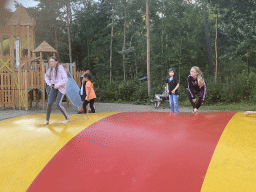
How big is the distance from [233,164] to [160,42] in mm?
20875

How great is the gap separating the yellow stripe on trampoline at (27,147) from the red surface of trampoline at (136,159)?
0.11 m

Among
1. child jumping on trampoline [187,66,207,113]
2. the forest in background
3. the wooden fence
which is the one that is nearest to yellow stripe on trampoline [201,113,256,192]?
child jumping on trampoline [187,66,207,113]

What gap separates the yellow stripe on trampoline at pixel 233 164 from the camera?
6.36 ft

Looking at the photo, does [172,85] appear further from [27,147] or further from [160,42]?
[160,42]

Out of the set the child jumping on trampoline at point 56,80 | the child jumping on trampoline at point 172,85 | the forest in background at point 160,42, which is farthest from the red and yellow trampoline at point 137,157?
the forest in background at point 160,42

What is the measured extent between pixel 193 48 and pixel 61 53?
14555 millimetres

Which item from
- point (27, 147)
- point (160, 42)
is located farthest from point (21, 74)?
point (160, 42)

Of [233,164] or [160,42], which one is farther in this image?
[160,42]

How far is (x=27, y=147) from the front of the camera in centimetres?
275

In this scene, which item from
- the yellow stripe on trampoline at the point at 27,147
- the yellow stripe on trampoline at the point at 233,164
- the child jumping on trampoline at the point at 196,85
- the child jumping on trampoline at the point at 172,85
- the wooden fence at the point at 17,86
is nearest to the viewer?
the yellow stripe on trampoline at the point at 233,164

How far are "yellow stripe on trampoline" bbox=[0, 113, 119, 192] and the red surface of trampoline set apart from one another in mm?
110

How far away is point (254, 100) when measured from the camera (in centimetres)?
1452

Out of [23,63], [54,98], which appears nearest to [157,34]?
[23,63]

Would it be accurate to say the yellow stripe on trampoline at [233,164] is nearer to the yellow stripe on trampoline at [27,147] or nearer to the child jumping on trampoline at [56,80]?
the yellow stripe on trampoline at [27,147]
